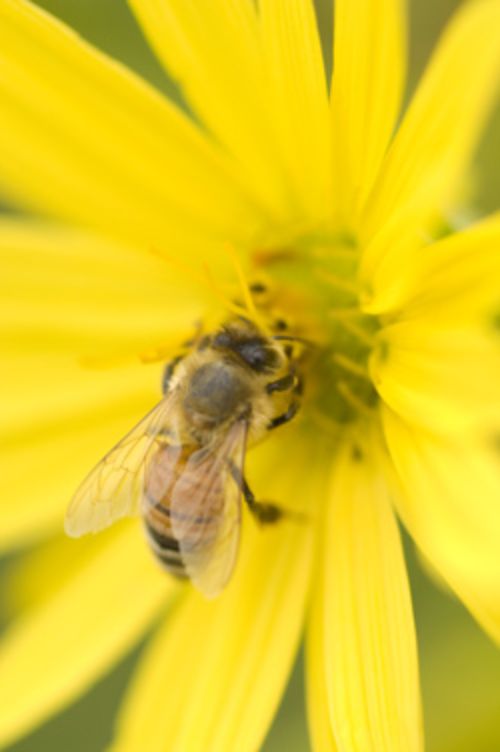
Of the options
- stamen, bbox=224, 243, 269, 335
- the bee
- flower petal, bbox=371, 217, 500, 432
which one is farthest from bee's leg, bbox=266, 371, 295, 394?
flower petal, bbox=371, 217, 500, 432

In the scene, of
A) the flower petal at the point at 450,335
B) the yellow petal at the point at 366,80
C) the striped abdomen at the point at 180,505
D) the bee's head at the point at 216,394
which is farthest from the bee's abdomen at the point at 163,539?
the yellow petal at the point at 366,80

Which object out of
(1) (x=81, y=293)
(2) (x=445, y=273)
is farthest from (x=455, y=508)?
(1) (x=81, y=293)

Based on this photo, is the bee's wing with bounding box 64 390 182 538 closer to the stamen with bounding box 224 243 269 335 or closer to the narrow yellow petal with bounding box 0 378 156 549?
the stamen with bounding box 224 243 269 335

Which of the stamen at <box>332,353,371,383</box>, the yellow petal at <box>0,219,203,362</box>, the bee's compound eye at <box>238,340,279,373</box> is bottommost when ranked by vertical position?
the stamen at <box>332,353,371,383</box>

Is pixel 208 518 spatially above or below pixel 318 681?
above

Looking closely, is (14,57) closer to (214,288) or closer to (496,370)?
(214,288)

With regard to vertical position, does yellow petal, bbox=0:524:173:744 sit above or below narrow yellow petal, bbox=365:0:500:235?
below

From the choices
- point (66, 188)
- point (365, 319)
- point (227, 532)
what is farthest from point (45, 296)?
point (227, 532)

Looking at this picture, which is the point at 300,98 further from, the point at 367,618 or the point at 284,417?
the point at 367,618

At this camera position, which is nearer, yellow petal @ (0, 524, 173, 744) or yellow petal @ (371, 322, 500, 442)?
yellow petal @ (371, 322, 500, 442)
